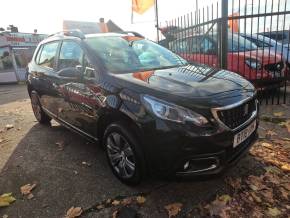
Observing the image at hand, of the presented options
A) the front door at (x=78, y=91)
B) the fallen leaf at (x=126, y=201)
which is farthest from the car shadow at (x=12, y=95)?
the fallen leaf at (x=126, y=201)

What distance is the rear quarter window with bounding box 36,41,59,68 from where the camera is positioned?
15.9 feet

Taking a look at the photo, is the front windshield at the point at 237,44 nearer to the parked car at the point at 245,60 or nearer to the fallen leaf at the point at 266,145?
the parked car at the point at 245,60

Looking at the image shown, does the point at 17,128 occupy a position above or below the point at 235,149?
below

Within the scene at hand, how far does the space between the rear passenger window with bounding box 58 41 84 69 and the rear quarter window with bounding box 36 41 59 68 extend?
1.08ft

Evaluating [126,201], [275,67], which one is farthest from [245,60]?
[126,201]

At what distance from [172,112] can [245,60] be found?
462 cm

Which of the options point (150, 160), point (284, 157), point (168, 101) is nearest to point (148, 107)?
point (168, 101)

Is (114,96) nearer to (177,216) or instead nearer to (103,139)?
(103,139)

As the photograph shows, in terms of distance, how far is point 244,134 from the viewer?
307cm

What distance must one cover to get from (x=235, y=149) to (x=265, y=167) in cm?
95

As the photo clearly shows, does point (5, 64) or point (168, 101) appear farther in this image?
point (5, 64)

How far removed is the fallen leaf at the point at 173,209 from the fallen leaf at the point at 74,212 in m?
0.89

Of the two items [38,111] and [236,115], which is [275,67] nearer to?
[236,115]

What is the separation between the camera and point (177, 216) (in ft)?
9.41
